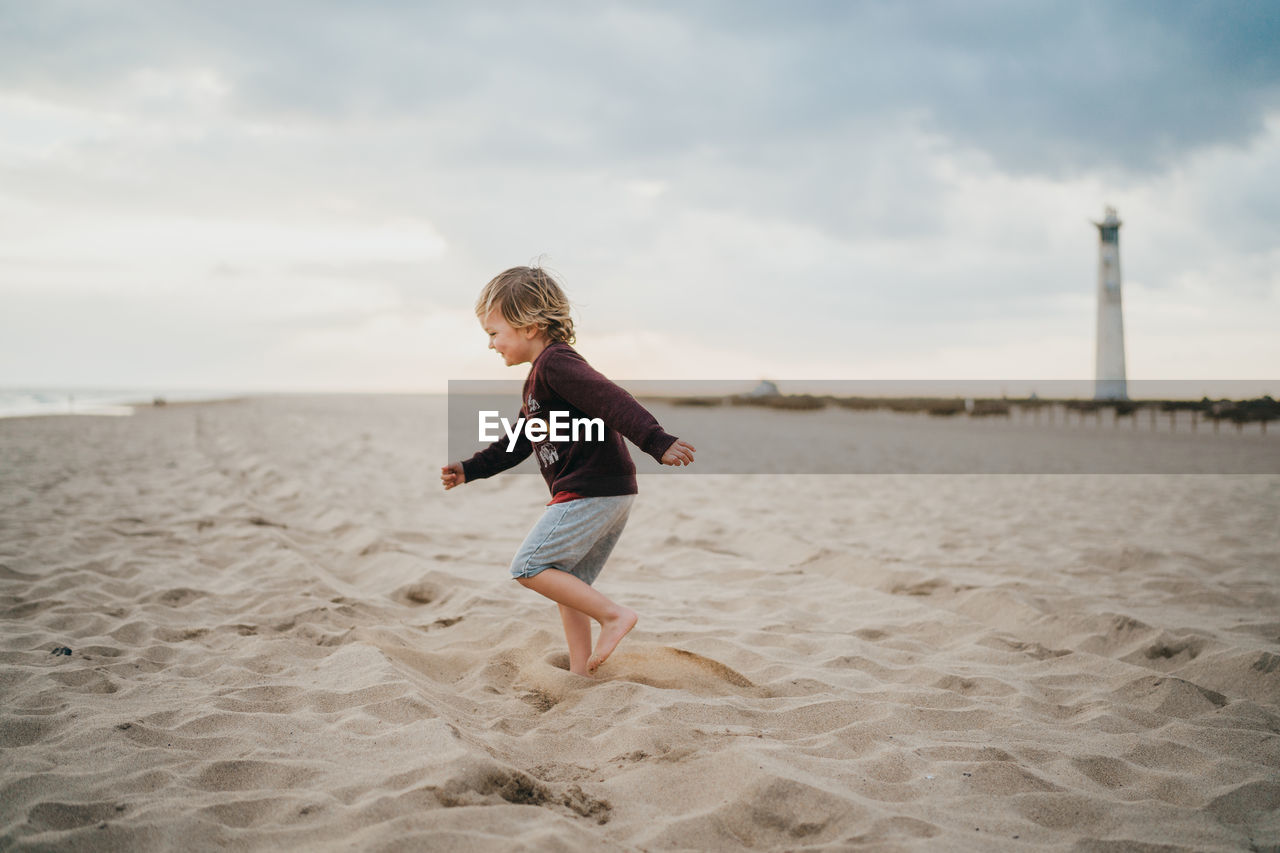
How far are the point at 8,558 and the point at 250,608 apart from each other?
1924 mm

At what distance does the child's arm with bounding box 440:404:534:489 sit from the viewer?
3158 millimetres

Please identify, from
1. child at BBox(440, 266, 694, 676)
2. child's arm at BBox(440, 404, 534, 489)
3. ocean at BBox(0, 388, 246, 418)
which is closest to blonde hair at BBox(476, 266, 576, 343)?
child at BBox(440, 266, 694, 676)

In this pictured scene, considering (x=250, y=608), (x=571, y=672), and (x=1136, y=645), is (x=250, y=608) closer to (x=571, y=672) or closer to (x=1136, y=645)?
(x=571, y=672)

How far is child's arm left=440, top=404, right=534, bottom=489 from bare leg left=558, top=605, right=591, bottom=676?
658 mm

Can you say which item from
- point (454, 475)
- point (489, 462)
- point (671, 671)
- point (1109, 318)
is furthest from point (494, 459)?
point (1109, 318)

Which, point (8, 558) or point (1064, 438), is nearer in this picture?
point (8, 558)

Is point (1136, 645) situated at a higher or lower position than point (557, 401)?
lower

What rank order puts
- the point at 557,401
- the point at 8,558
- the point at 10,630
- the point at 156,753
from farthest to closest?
the point at 8,558, the point at 10,630, the point at 557,401, the point at 156,753

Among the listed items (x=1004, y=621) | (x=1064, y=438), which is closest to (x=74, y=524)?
(x=1004, y=621)

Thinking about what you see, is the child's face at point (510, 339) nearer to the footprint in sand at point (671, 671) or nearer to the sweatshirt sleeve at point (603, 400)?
the sweatshirt sleeve at point (603, 400)

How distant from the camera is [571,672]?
9.64ft

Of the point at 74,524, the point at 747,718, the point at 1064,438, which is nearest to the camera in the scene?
the point at 747,718

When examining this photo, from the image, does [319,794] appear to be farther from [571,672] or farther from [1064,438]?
[1064,438]

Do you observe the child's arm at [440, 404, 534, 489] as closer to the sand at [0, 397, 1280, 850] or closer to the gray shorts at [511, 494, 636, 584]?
the gray shorts at [511, 494, 636, 584]
